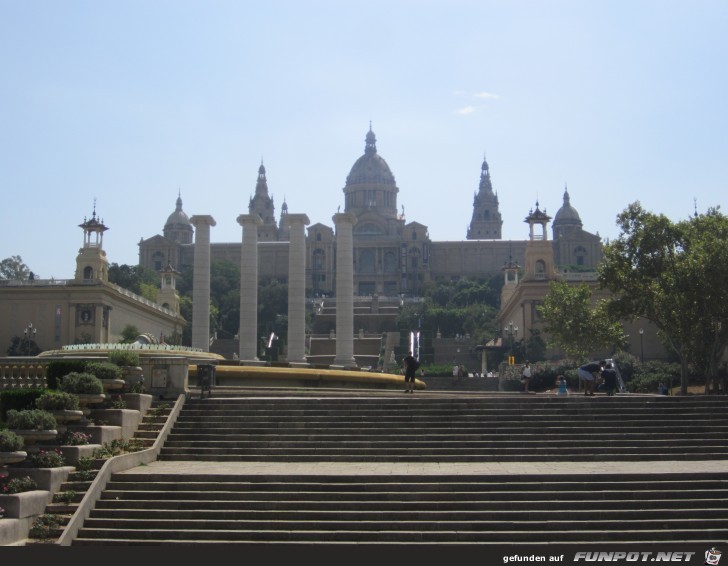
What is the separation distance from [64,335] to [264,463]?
66182 mm

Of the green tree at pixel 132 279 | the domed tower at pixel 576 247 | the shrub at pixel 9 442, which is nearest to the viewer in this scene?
the shrub at pixel 9 442

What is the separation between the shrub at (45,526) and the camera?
1766 cm

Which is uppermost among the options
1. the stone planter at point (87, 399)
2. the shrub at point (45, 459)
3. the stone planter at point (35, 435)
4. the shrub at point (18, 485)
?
the stone planter at point (87, 399)

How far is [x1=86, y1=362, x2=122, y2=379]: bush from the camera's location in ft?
80.2

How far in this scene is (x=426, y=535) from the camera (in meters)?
17.5

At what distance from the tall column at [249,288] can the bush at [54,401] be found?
3526 centimetres

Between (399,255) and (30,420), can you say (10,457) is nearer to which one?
(30,420)

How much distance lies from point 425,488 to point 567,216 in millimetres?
179939

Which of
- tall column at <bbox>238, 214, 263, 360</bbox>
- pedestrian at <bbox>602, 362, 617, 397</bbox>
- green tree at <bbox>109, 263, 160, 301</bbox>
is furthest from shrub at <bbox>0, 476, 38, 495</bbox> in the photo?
green tree at <bbox>109, 263, 160, 301</bbox>

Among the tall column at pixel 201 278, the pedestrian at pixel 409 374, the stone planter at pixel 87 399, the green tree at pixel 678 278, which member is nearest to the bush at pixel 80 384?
the stone planter at pixel 87 399

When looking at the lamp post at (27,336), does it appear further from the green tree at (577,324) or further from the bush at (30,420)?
the bush at (30,420)

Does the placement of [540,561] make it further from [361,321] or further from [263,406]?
[361,321]

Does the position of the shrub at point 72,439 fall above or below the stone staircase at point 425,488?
above

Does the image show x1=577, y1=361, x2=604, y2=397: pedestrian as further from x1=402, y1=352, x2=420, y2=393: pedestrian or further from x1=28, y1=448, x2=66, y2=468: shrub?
x1=28, y1=448, x2=66, y2=468: shrub
